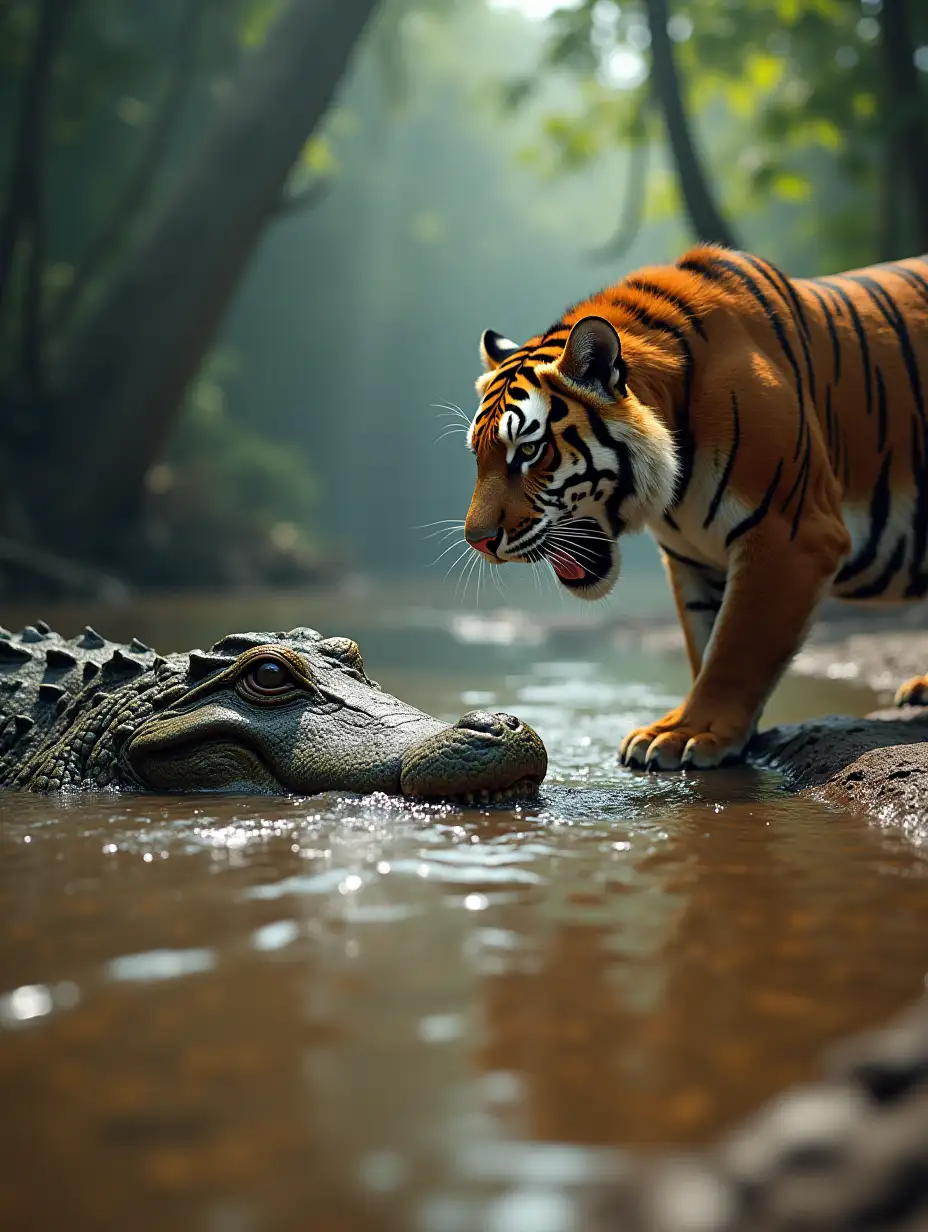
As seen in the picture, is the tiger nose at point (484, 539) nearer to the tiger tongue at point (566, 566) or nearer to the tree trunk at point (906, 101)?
the tiger tongue at point (566, 566)

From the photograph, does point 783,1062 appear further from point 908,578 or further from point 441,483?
point 441,483

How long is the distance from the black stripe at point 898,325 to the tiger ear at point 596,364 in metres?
1.29

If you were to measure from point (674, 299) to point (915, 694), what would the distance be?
1.89 metres

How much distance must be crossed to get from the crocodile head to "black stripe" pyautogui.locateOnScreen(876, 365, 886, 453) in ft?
6.55

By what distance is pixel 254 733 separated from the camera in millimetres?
3482

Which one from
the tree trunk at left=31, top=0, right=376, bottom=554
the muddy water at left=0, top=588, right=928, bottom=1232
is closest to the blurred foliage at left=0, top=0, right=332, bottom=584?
the tree trunk at left=31, top=0, right=376, bottom=554

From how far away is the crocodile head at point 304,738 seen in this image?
10.3 ft

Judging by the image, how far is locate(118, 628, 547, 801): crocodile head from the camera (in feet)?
10.3

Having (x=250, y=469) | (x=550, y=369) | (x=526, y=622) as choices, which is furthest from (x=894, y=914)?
(x=250, y=469)

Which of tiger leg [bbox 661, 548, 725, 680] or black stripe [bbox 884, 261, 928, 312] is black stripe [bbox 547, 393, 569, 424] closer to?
tiger leg [bbox 661, 548, 725, 680]

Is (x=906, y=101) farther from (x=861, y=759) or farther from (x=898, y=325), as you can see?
(x=861, y=759)

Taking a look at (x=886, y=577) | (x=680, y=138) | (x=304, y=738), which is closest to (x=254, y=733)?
(x=304, y=738)

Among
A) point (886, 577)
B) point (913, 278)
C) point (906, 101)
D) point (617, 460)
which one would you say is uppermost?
point (906, 101)

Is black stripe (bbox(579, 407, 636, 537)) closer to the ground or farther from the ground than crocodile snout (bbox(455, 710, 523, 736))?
farther from the ground
